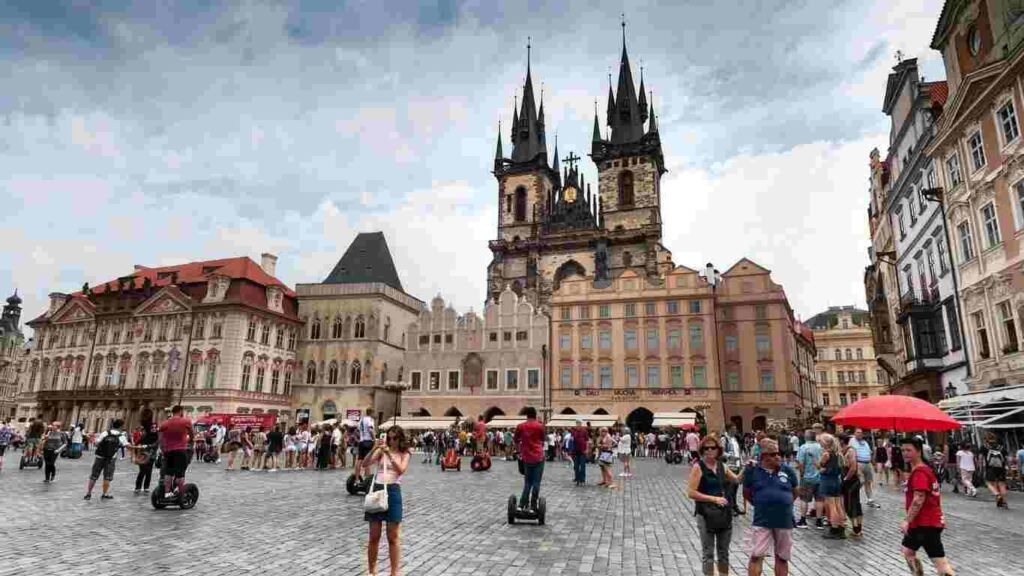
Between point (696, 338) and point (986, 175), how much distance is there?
24.4m

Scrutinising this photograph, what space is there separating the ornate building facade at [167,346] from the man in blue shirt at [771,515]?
1721 inches

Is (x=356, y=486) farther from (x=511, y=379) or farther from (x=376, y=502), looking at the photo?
(x=511, y=379)

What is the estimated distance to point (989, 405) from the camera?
17.5m

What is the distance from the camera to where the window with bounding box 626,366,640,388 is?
42.3 meters

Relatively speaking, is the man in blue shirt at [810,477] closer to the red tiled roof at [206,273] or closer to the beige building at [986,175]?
the beige building at [986,175]

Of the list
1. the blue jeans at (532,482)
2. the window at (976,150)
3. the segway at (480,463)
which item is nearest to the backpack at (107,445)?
the blue jeans at (532,482)

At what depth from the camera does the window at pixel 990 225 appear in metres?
18.4

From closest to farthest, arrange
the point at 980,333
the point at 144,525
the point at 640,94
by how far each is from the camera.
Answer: the point at 144,525 < the point at 980,333 < the point at 640,94

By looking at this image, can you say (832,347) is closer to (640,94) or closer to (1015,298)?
(640,94)

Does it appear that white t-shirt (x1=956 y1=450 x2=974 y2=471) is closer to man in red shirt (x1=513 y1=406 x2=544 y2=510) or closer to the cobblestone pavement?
the cobblestone pavement

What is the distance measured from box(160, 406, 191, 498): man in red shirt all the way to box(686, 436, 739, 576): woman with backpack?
28.3 feet

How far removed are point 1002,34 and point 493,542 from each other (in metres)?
21.8

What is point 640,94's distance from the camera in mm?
74562

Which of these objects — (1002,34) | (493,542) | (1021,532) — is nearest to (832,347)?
(1002,34)
